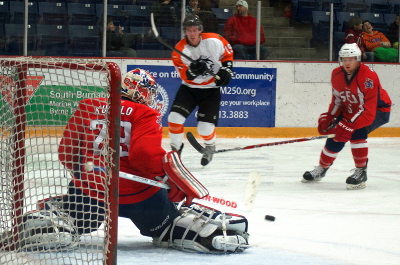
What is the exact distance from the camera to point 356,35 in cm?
780

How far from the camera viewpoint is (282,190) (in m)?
4.38

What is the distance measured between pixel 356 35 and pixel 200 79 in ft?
9.58

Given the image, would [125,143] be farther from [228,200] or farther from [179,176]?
[228,200]

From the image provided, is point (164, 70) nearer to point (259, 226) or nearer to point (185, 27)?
point (185, 27)

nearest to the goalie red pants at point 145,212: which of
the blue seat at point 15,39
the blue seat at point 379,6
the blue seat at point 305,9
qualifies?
the blue seat at point 15,39

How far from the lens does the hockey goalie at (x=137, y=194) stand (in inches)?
93.7

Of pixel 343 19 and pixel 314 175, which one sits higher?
pixel 343 19

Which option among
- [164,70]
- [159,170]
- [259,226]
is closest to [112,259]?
[159,170]

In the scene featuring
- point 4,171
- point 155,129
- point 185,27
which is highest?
point 185,27

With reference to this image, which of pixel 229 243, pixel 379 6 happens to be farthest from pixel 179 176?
pixel 379 6

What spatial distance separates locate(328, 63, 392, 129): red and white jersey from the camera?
4441 mm

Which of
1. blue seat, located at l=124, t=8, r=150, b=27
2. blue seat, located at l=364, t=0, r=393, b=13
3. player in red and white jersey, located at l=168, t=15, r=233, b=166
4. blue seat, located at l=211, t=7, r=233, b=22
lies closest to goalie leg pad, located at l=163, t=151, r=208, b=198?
player in red and white jersey, located at l=168, t=15, r=233, b=166

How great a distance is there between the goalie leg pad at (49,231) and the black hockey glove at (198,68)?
3081mm

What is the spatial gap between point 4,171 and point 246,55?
5.22 meters
